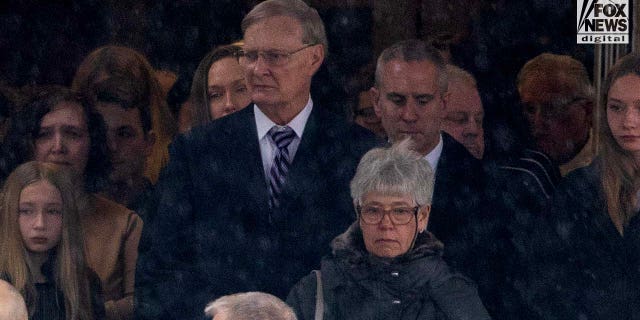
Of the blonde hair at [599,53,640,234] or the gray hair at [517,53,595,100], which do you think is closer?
the blonde hair at [599,53,640,234]

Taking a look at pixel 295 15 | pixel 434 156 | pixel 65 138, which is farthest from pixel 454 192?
pixel 65 138

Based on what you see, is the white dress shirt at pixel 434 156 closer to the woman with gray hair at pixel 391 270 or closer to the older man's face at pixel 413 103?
the older man's face at pixel 413 103

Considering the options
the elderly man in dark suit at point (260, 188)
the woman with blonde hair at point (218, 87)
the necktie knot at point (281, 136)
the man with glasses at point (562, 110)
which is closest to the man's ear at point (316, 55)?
the elderly man in dark suit at point (260, 188)

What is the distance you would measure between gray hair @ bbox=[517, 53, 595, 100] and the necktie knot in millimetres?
1340

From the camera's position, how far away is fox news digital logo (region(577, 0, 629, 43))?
6152 millimetres

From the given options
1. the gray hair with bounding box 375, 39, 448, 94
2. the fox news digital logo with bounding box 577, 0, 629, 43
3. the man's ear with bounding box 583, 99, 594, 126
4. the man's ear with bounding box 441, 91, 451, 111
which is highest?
the fox news digital logo with bounding box 577, 0, 629, 43

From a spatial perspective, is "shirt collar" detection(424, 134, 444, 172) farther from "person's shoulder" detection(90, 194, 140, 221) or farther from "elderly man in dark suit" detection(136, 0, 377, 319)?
"person's shoulder" detection(90, 194, 140, 221)

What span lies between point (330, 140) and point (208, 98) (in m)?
0.90

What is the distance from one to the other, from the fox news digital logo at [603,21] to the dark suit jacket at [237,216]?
1.35 m

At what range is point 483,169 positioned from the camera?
5.55 m

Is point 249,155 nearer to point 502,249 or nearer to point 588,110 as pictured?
point 502,249

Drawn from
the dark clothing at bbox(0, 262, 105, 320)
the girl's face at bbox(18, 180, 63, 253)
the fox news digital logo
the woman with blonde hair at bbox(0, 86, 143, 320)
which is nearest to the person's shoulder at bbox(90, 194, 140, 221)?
the woman with blonde hair at bbox(0, 86, 143, 320)

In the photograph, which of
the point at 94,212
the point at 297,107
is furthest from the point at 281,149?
the point at 94,212

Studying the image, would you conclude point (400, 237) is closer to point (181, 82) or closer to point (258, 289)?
point (258, 289)
